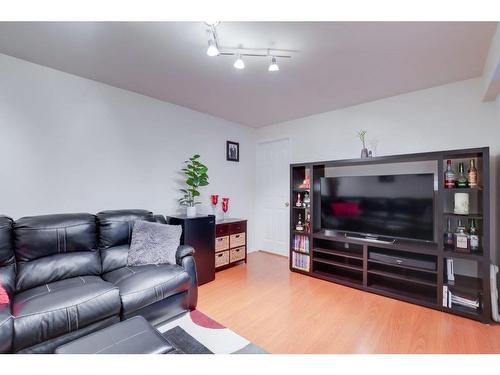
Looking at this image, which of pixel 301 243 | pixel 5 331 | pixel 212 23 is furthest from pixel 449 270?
pixel 5 331

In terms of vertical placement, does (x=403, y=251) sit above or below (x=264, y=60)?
below

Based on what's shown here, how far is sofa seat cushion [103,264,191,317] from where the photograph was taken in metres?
1.79

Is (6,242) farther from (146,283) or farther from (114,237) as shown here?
(146,283)

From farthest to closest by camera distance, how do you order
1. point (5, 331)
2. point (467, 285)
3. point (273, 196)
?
point (273, 196) → point (467, 285) → point (5, 331)

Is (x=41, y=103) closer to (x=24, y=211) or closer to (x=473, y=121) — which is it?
(x=24, y=211)

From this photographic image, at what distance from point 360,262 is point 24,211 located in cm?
375

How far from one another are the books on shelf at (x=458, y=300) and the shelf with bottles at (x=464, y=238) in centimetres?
39

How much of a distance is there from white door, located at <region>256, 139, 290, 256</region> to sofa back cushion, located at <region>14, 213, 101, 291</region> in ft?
9.25

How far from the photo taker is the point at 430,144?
108 inches

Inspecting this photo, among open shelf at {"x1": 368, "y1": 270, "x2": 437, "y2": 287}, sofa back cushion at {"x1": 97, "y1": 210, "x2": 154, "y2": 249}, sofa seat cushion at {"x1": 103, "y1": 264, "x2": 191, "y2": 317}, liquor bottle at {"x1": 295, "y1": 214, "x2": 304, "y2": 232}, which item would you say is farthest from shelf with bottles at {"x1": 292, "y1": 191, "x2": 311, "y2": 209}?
sofa back cushion at {"x1": 97, "y1": 210, "x2": 154, "y2": 249}

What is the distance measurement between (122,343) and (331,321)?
5.59 ft

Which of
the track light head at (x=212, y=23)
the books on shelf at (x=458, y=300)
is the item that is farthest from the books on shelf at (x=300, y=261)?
the track light head at (x=212, y=23)

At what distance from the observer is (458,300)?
221 centimetres

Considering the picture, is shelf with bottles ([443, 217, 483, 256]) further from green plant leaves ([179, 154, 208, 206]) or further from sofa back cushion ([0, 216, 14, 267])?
sofa back cushion ([0, 216, 14, 267])
